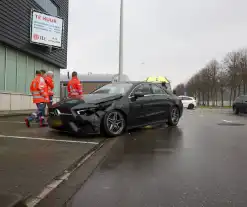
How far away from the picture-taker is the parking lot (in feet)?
11.8

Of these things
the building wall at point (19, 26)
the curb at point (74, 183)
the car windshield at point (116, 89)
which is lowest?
the curb at point (74, 183)

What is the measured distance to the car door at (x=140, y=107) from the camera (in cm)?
802

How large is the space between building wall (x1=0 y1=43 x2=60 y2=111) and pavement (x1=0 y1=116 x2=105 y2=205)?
871 centimetres

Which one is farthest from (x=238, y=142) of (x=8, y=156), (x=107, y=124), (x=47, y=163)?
(x=8, y=156)

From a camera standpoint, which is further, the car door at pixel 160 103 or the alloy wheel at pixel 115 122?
the car door at pixel 160 103

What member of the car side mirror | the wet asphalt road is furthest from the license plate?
the car side mirror

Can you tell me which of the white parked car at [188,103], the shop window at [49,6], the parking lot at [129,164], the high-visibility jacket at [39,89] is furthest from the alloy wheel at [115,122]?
the white parked car at [188,103]

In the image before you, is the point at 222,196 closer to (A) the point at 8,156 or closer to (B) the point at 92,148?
(B) the point at 92,148

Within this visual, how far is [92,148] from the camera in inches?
237

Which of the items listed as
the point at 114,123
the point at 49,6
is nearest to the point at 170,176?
the point at 114,123

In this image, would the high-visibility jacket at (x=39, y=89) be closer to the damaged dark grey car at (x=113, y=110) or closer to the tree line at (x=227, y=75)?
the damaged dark grey car at (x=113, y=110)

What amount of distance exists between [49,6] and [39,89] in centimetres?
1408

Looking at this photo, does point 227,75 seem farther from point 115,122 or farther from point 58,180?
point 58,180

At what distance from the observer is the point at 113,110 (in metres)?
7.47
